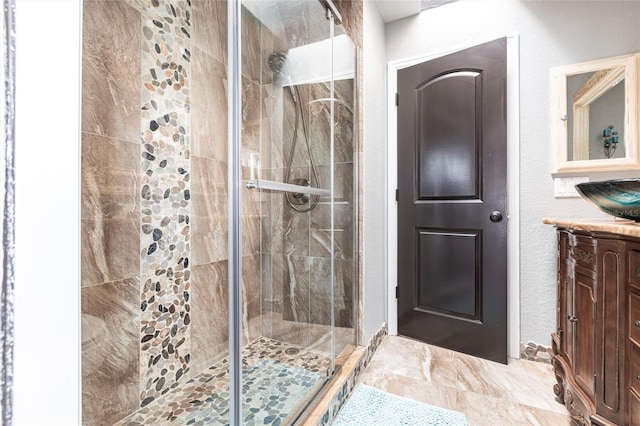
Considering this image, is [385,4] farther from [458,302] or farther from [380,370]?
[380,370]

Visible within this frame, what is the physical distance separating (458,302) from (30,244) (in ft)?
6.90

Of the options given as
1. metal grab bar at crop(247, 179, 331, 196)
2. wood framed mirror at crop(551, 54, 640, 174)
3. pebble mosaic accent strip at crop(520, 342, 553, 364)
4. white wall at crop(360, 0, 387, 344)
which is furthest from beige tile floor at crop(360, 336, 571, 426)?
wood framed mirror at crop(551, 54, 640, 174)

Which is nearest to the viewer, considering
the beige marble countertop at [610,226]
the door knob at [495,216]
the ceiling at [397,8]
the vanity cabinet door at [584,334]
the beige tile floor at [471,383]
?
the beige marble countertop at [610,226]

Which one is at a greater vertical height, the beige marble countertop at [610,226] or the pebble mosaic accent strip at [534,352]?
the beige marble countertop at [610,226]

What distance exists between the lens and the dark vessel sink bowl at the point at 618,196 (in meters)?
0.95

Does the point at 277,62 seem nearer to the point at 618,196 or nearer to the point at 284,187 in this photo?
the point at 284,187

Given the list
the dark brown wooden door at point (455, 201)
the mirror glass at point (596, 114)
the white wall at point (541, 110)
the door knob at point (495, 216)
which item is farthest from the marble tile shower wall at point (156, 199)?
the mirror glass at point (596, 114)

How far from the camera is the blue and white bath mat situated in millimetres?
1313

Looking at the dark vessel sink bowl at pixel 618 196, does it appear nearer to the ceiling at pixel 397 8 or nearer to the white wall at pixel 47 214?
the white wall at pixel 47 214

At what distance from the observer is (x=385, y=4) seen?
2.06m

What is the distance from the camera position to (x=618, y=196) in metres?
1.00

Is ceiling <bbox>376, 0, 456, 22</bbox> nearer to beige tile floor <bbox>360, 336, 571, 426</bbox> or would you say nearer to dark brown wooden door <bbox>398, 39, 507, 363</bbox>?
dark brown wooden door <bbox>398, 39, 507, 363</bbox>

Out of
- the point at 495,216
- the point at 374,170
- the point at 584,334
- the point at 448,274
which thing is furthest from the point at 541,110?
the point at 584,334

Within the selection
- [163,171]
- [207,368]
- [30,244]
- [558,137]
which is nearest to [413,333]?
[207,368]
